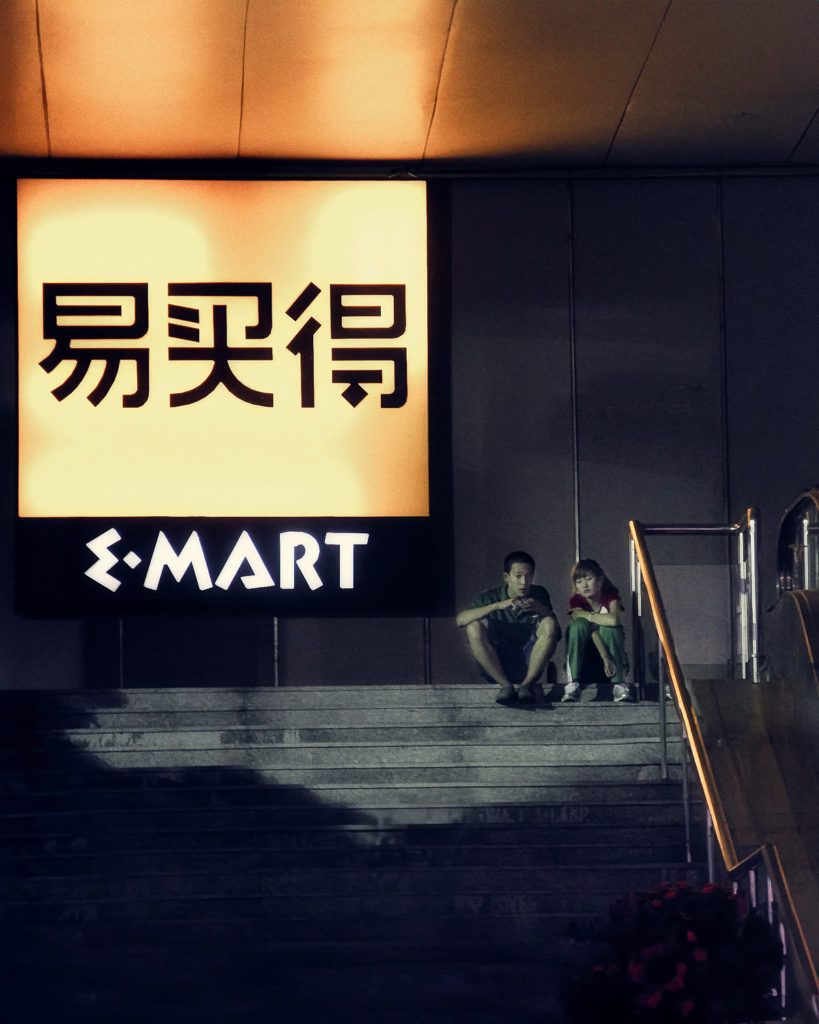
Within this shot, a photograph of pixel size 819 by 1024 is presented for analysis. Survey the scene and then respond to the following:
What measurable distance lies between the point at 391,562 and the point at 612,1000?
6.14 meters

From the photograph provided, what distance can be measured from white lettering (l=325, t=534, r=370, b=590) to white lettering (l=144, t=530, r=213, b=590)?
914mm

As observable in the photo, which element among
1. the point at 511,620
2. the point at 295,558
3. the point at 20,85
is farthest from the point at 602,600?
the point at 20,85

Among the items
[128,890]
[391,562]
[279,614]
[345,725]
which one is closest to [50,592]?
[279,614]

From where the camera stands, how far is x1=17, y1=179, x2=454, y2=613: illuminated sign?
406 inches

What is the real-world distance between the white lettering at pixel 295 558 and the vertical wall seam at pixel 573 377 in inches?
73.6

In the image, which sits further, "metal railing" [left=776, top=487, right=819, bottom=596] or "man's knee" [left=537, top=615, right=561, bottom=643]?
"metal railing" [left=776, top=487, right=819, bottom=596]

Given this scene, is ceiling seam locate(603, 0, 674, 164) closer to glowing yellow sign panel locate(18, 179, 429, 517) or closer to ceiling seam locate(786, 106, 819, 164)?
ceiling seam locate(786, 106, 819, 164)

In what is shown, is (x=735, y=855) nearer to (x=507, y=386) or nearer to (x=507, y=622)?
(x=507, y=622)

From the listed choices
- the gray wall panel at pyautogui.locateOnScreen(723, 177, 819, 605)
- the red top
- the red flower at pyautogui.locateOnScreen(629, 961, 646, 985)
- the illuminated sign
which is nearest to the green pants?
the red top

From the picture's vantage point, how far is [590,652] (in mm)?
8492

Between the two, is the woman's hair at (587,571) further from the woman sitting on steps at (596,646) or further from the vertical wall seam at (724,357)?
the vertical wall seam at (724,357)

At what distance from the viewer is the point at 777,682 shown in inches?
303

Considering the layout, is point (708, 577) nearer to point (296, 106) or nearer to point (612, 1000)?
point (296, 106)

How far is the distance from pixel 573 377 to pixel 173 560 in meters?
3.16
